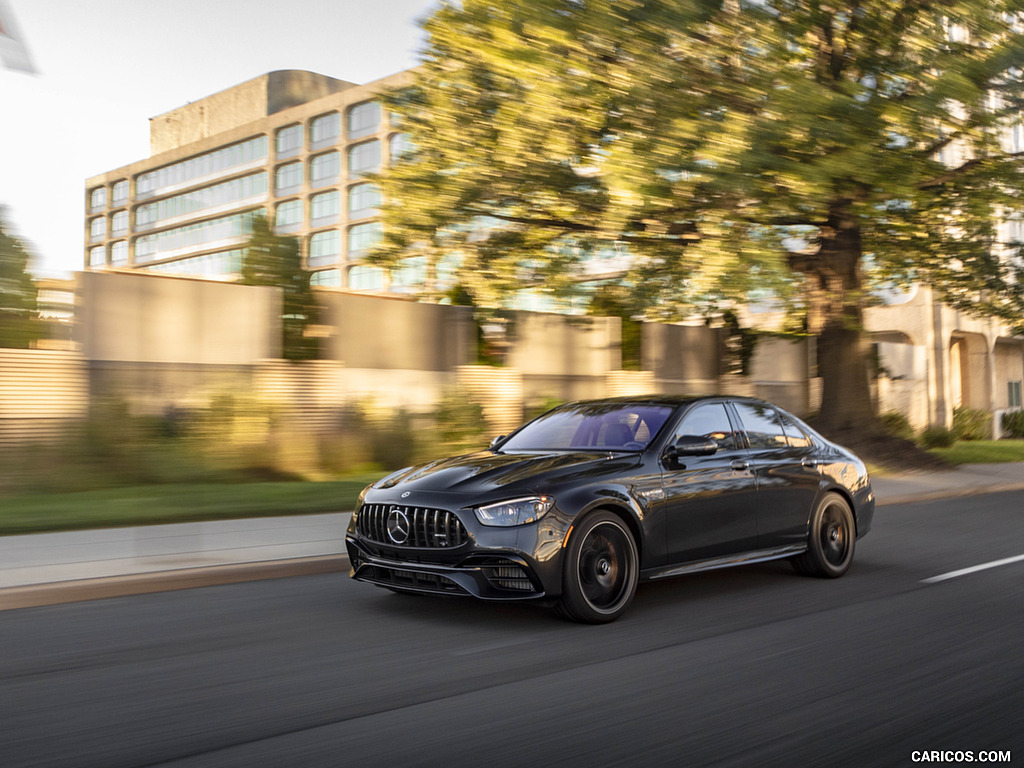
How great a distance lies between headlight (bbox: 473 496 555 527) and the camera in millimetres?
6371

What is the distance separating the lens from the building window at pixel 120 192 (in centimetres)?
8812

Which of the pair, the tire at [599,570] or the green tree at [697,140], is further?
the green tree at [697,140]

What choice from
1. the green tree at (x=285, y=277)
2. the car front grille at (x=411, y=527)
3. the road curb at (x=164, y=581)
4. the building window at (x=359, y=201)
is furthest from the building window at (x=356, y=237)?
the car front grille at (x=411, y=527)

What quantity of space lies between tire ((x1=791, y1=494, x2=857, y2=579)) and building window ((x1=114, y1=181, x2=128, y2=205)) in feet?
290

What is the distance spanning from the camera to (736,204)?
15297mm

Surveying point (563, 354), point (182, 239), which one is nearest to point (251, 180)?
point (182, 239)

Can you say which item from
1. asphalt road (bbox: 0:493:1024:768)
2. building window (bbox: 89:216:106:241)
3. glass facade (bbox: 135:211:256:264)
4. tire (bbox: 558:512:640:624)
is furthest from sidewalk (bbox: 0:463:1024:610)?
building window (bbox: 89:216:106:241)

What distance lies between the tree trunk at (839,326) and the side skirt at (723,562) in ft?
38.3

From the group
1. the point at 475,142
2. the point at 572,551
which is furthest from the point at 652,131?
the point at 572,551

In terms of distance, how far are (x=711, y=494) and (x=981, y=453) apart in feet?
69.3

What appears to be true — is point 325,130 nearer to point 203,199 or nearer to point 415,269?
point 203,199

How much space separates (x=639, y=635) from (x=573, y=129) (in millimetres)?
10179

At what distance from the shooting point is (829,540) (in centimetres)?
859

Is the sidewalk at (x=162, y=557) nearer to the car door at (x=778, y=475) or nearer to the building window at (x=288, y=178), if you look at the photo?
the car door at (x=778, y=475)
